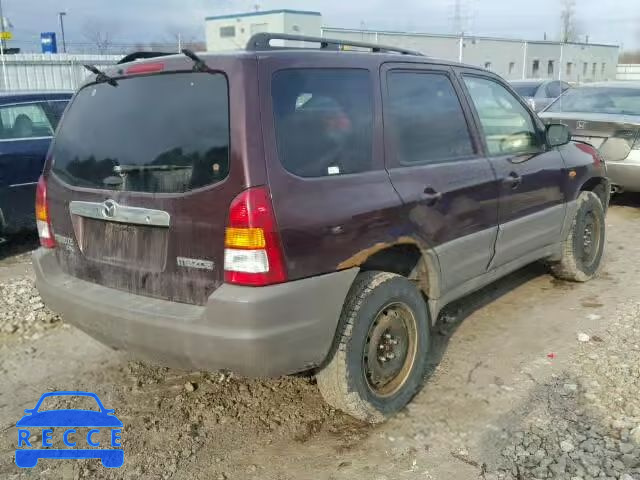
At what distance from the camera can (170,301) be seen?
117 inches

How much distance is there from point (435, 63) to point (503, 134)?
833 mm

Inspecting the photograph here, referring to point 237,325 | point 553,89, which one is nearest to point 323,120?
point 237,325

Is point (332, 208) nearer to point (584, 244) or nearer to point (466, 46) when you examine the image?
point (584, 244)

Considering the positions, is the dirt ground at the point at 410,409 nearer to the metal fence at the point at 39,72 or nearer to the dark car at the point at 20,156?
the dark car at the point at 20,156

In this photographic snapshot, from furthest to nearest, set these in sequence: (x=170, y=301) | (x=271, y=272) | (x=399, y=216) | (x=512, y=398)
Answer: (x=512, y=398), (x=399, y=216), (x=170, y=301), (x=271, y=272)

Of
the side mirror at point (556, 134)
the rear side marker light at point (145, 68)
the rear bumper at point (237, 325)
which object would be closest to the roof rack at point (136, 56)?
the rear side marker light at point (145, 68)

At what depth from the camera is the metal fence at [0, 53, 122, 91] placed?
20047 millimetres

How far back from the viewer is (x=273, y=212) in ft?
8.87

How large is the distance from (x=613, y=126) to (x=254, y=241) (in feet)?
21.6

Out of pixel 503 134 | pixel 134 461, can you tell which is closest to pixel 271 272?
pixel 134 461

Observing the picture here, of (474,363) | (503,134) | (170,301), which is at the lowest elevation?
(474,363)

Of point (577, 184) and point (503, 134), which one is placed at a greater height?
point (503, 134)

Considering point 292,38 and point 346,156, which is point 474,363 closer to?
point 346,156

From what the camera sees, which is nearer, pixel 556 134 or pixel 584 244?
pixel 556 134
